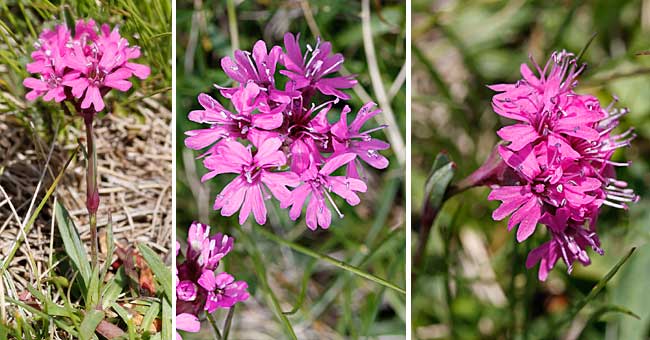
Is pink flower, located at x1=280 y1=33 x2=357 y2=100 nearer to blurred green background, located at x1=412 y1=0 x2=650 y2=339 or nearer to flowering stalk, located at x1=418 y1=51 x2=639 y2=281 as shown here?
flowering stalk, located at x1=418 y1=51 x2=639 y2=281

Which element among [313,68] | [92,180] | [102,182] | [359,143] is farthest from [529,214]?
[102,182]

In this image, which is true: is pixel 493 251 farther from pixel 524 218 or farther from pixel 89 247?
pixel 89 247

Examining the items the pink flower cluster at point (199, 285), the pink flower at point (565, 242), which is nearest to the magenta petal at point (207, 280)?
the pink flower cluster at point (199, 285)

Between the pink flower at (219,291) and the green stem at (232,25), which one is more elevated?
the green stem at (232,25)

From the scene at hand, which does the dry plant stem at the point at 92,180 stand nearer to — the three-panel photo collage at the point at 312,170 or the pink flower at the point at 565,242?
the three-panel photo collage at the point at 312,170

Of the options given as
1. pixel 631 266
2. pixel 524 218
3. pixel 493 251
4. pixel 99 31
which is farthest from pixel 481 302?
pixel 99 31

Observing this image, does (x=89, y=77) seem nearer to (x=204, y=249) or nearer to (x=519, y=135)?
(x=204, y=249)
